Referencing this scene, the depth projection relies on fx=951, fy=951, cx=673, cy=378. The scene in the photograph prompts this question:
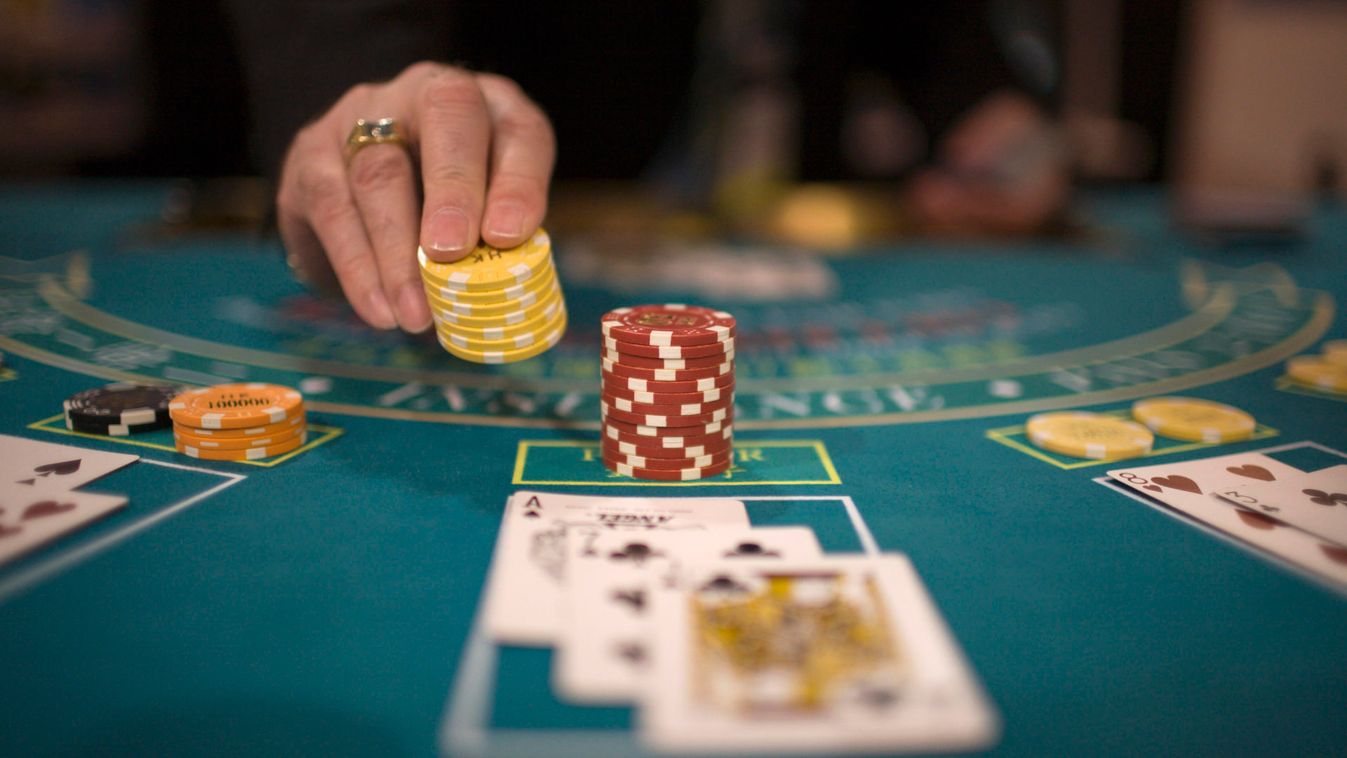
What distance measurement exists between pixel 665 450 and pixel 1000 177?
319 centimetres

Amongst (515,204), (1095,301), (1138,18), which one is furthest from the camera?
(1138,18)

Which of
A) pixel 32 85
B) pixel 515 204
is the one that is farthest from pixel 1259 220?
pixel 32 85

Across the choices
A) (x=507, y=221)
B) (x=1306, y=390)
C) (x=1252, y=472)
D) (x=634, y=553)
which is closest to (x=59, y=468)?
(x=507, y=221)

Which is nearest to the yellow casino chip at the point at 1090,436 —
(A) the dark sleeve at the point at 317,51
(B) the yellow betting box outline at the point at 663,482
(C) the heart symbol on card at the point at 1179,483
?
(C) the heart symbol on card at the point at 1179,483

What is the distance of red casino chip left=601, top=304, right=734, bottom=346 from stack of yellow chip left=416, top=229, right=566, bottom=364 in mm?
121

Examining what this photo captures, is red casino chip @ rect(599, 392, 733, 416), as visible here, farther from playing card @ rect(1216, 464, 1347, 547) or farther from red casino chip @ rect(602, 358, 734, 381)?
playing card @ rect(1216, 464, 1347, 547)

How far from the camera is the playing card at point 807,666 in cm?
88

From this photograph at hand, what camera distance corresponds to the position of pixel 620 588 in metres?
1.11

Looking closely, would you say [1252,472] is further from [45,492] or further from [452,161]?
[45,492]

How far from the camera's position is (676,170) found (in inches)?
235

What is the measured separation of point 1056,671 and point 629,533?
54 cm

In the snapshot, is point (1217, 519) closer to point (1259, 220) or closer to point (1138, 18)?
point (1259, 220)

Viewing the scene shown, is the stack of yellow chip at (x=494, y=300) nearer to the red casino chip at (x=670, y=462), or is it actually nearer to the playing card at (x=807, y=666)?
the red casino chip at (x=670, y=462)

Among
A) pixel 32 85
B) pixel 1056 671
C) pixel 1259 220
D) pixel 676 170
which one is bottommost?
pixel 1056 671
